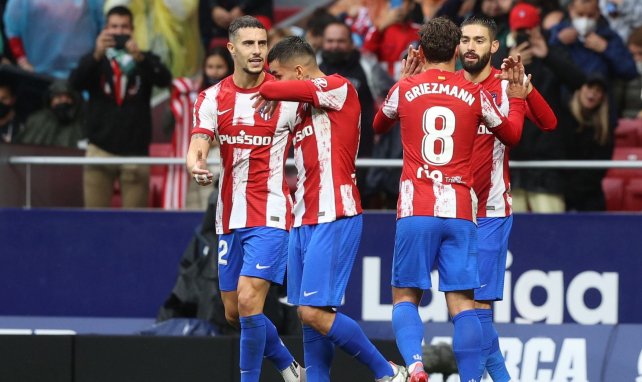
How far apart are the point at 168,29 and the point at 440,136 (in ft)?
17.3

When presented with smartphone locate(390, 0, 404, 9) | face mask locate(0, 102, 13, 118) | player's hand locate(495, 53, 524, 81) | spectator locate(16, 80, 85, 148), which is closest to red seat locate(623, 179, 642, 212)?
smartphone locate(390, 0, 404, 9)

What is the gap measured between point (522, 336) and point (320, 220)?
2708 millimetres

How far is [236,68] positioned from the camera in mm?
8984

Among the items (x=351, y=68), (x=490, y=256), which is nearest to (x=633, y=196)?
(x=351, y=68)

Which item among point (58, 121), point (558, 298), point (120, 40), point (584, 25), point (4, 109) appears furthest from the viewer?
point (4, 109)

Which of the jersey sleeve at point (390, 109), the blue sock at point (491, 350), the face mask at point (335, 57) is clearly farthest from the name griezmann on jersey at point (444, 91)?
the face mask at point (335, 57)

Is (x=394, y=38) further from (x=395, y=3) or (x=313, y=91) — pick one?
(x=313, y=91)

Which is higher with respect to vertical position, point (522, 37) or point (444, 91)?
point (522, 37)

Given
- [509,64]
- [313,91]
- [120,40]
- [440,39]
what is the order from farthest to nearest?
[120,40] < [509,64] < [313,91] < [440,39]

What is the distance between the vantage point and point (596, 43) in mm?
12133

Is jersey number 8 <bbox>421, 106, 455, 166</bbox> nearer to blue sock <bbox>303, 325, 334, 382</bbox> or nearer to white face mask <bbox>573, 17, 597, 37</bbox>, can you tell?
blue sock <bbox>303, 325, 334, 382</bbox>

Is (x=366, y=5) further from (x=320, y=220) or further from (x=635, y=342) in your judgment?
(x=320, y=220)

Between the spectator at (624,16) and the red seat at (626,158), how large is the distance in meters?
1.21

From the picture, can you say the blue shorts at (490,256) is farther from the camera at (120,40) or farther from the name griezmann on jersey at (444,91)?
the camera at (120,40)
